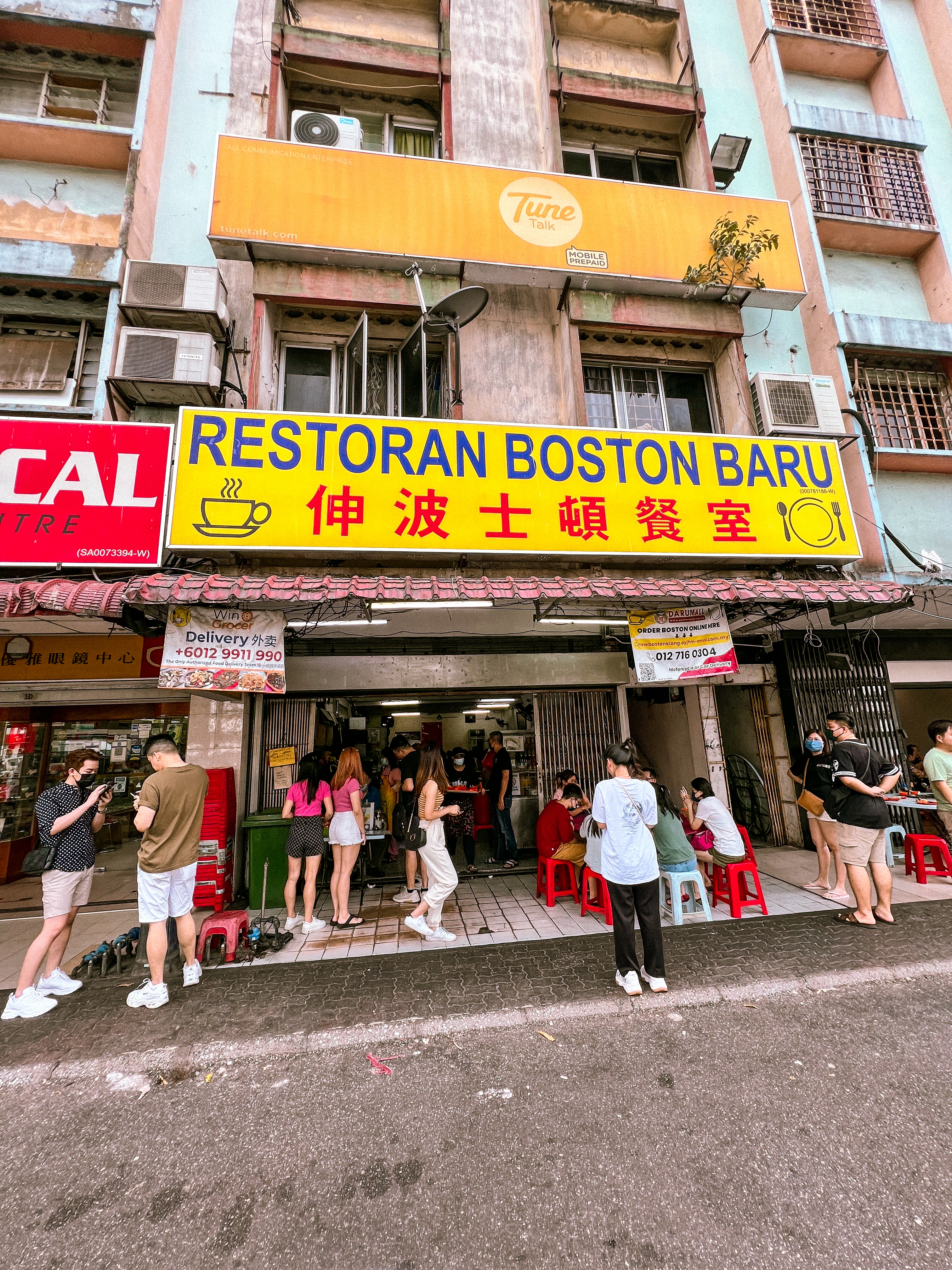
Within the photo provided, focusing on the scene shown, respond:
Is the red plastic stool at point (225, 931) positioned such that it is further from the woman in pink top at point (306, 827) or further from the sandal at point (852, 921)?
the sandal at point (852, 921)

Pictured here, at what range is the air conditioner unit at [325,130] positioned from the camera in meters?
8.32

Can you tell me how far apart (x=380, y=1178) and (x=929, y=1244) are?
2614mm

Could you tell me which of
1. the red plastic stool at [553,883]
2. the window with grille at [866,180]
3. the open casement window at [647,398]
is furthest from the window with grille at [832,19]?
the red plastic stool at [553,883]

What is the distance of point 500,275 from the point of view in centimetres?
818

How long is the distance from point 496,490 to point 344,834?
15.2ft

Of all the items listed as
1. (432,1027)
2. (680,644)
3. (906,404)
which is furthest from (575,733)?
(906,404)

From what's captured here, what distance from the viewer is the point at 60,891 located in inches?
186

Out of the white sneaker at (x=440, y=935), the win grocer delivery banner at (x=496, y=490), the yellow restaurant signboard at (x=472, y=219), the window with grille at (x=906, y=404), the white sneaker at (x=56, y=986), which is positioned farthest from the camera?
the window with grille at (x=906, y=404)

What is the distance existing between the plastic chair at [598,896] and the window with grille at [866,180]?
40.6 feet

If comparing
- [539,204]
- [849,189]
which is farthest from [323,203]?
[849,189]

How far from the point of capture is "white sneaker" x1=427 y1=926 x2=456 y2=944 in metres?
5.84

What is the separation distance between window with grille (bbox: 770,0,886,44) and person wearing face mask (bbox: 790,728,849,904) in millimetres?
14352

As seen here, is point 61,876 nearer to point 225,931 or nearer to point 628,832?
point 225,931

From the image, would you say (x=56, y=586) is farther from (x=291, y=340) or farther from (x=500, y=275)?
(x=500, y=275)
